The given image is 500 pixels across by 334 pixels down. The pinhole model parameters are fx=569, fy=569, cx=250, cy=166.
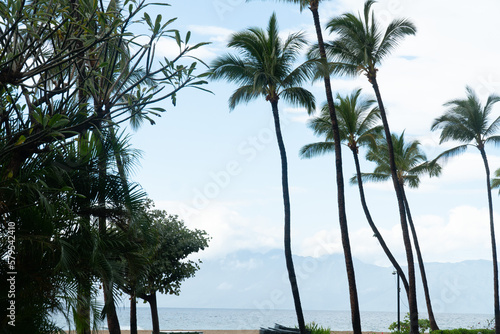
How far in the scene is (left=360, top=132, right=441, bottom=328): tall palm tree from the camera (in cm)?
3472

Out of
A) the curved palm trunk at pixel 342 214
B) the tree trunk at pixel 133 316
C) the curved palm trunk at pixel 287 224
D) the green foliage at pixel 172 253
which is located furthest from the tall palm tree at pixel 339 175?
the tree trunk at pixel 133 316

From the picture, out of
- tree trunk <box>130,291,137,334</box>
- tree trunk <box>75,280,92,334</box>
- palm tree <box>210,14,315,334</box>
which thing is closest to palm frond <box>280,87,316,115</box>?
palm tree <box>210,14,315,334</box>

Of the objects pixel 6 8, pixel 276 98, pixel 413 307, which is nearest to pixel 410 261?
pixel 413 307

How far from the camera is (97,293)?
9.09 meters

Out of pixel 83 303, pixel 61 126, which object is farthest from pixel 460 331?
pixel 61 126

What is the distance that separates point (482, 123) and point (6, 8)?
3217 cm

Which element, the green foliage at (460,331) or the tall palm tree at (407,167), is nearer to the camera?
the green foliage at (460,331)

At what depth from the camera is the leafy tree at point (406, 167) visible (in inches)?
1367

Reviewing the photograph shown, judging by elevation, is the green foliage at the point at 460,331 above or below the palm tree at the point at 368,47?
below

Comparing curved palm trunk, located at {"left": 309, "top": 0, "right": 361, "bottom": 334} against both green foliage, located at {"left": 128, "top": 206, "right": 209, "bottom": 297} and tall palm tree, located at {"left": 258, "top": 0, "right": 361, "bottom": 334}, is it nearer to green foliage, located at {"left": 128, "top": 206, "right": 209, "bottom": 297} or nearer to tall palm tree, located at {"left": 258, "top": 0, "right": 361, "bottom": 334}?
tall palm tree, located at {"left": 258, "top": 0, "right": 361, "bottom": 334}

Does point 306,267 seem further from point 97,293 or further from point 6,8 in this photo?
point 6,8

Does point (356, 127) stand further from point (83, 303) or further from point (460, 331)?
point (83, 303)

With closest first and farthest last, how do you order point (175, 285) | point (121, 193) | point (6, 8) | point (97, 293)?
point (6, 8), point (97, 293), point (121, 193), point (175, 285)

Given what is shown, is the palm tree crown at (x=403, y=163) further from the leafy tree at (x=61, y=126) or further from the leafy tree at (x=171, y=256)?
the leafy tree at (x=61, y=126)
